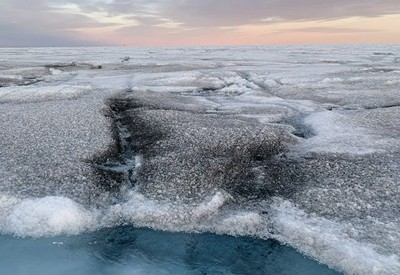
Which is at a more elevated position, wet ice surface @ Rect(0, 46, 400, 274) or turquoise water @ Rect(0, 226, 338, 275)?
wet ice surface @ Rect(0, 46, 400, 274)

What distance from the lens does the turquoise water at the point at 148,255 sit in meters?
4.45

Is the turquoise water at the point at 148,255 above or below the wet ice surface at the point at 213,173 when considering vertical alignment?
below

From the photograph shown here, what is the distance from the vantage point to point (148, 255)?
4.70 m

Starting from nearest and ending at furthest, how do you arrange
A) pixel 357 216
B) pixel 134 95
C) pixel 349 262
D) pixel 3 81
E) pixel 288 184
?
pixel 349 262, pixel 357 216, pixel 288 184, pixel 134 95, pixel 3 81

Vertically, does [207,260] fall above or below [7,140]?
below

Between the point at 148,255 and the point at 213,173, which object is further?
the point at 213,173

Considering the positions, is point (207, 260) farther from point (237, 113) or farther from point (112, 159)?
point (237, 113)

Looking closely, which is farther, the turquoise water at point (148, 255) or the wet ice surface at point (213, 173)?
the wet ice surface at point (213, 173)

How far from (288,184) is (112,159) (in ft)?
9.36

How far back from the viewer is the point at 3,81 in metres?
16.4

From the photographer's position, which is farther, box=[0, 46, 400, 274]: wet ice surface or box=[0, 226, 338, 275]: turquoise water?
box=[0, 46, 400, 274]: wet ice surface

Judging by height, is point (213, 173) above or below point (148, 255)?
above

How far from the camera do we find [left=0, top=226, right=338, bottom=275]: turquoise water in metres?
4.45

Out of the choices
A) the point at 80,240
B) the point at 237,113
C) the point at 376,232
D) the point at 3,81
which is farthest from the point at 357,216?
the point at 3,81
